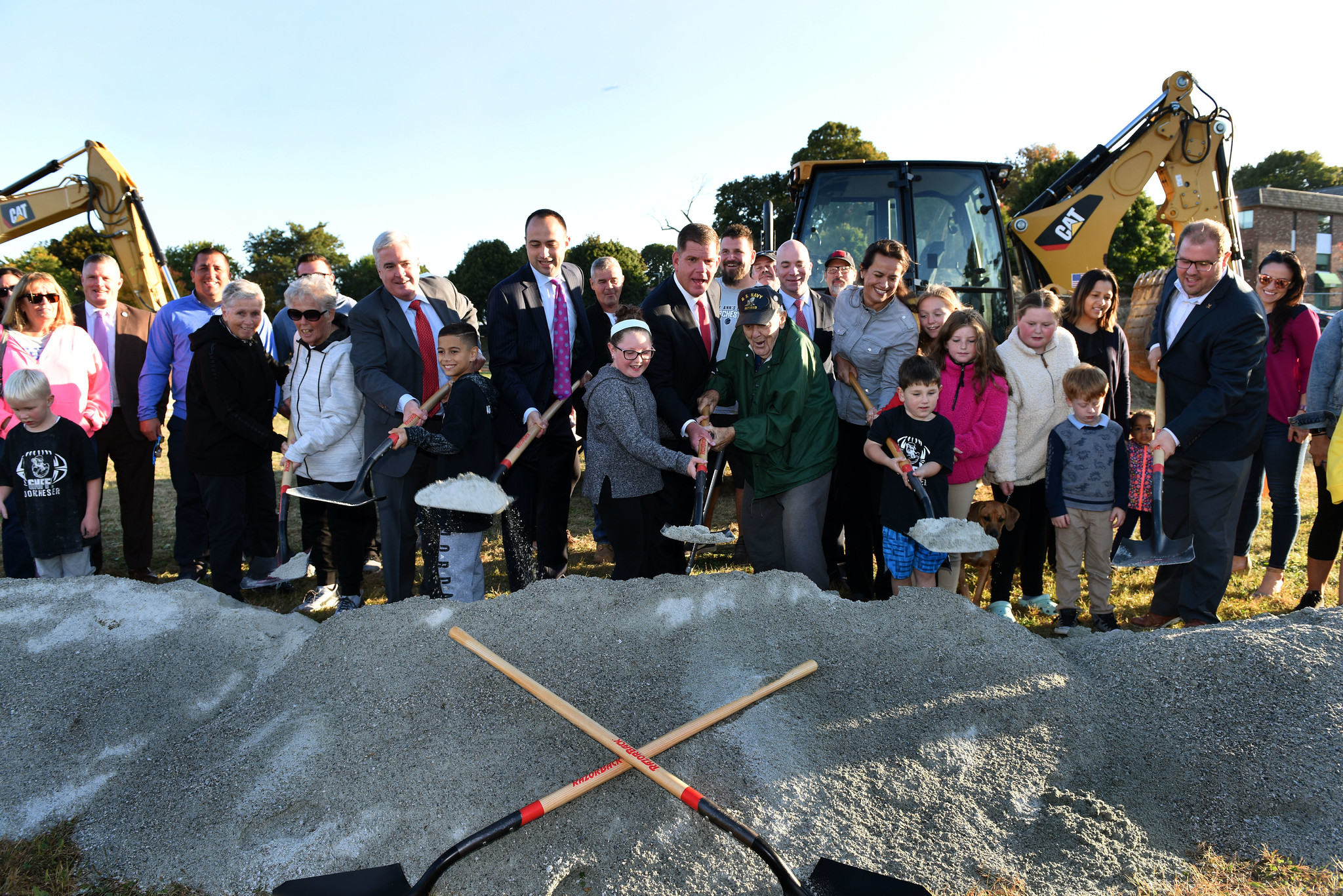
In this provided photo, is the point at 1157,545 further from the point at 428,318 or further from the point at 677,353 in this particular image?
the point at 428,318

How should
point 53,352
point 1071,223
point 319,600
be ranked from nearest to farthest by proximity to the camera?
point 53,352, point 319,600, point 1071,223

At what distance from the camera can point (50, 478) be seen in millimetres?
3852

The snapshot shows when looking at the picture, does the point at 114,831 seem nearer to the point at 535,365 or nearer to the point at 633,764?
the point at 633,764

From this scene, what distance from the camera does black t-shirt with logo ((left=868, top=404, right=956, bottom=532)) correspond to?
349 cm

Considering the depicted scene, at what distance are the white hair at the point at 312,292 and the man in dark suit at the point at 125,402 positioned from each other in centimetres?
156

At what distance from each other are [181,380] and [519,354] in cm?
219

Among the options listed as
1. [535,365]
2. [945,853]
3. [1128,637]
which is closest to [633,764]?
[945,853]

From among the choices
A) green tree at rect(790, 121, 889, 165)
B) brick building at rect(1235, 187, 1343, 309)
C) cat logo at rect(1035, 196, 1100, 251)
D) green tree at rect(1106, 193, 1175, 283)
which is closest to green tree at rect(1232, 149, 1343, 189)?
brick building at rect(1235, 187, 1343, 309)

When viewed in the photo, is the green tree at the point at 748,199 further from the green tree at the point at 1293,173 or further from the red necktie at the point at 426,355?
the green tree at the point at 1293,173

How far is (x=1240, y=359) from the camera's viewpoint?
3482 mm

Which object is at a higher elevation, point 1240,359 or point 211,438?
point 1240,359

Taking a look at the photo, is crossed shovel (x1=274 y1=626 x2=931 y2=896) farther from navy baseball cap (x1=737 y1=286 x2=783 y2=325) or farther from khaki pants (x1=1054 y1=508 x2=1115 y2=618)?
khaki pants (x1=1054 y1=508 x2=1115 y2=618)

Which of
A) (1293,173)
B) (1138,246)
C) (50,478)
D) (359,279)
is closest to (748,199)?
(1138,246)

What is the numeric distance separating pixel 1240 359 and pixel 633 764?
3.28 meters
